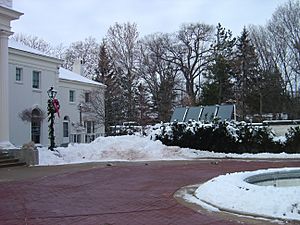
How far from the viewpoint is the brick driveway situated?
332 inches

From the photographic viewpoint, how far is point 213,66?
5891 centimetres

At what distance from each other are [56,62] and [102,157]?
1625 centimetres

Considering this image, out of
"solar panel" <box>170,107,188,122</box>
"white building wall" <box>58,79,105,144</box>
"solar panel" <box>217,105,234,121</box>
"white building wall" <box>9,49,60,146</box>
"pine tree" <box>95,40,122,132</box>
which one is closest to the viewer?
"solar panel" <box>217,105,234,121</box>

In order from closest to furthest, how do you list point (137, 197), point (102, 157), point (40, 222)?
point (40, 222) → point (137, 197) → point (102, 157)

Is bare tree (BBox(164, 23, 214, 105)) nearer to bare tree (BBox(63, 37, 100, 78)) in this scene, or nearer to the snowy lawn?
bare tree (BBox(63, 37, 100, 78))

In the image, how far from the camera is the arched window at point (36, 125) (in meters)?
36.8

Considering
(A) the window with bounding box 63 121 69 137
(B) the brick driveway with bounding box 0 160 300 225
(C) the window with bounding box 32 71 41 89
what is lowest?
(B) the brick driveway with bounding box 0 160 300 225

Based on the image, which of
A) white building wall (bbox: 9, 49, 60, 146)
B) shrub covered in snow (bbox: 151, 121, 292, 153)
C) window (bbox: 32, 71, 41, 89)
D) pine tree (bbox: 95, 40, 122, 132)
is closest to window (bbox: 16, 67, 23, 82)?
white building wall (bbox: 9, 49, 60, 146)

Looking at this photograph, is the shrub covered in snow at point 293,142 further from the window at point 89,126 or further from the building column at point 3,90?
the window at point 89,126

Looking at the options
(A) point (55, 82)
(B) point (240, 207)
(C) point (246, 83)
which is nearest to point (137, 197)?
(B) point (240, 207)

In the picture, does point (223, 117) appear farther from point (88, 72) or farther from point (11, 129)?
point (88, 72)

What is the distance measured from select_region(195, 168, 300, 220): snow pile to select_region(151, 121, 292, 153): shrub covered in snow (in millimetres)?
17555

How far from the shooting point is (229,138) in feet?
91.2

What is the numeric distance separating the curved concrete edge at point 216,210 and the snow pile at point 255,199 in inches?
2.1
